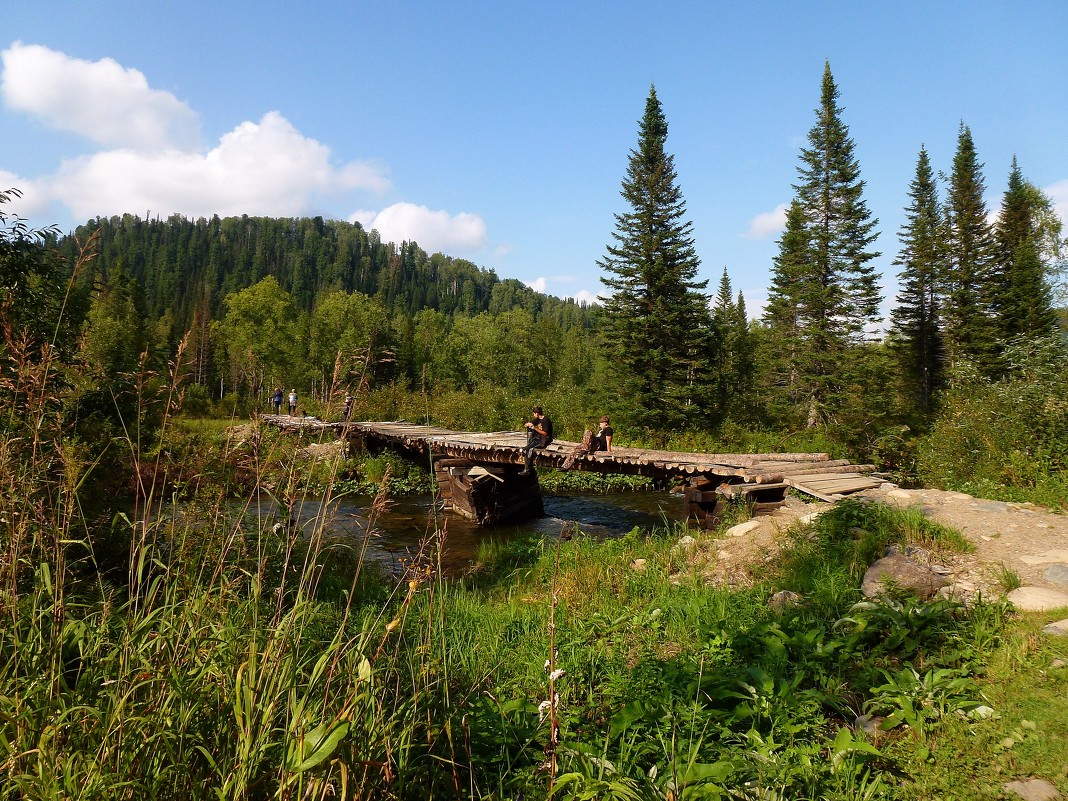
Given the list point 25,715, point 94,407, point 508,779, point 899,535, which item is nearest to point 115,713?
point 25,715

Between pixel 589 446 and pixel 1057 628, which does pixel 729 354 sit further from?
pixel 1057 628

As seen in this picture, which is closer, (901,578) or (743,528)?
(901,578)

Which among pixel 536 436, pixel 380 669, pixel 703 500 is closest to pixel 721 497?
pixel 703 500

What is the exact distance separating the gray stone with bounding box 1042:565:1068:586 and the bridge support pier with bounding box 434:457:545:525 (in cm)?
1158

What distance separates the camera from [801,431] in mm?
23234

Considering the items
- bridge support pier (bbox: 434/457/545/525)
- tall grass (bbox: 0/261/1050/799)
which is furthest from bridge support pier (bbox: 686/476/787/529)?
bridge support pier (bbox: 434/457/545/525)

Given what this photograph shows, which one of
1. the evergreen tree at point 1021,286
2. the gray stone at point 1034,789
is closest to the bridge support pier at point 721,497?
the gray stone at point 1034,789

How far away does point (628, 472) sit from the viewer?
1311 cm

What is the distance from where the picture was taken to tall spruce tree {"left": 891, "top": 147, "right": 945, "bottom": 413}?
1271 inches

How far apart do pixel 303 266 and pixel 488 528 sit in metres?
147

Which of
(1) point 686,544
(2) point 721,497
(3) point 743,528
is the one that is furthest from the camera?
(2) point 721,497

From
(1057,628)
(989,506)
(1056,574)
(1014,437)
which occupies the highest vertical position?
(1014,437)

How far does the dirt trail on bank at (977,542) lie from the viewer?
5.14 meters

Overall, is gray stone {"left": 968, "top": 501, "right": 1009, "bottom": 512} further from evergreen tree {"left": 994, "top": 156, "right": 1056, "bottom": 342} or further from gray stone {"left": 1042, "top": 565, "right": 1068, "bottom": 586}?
evergreen tree {"left": 994, "top": 156, "right": 1056, "bottom": 342}
